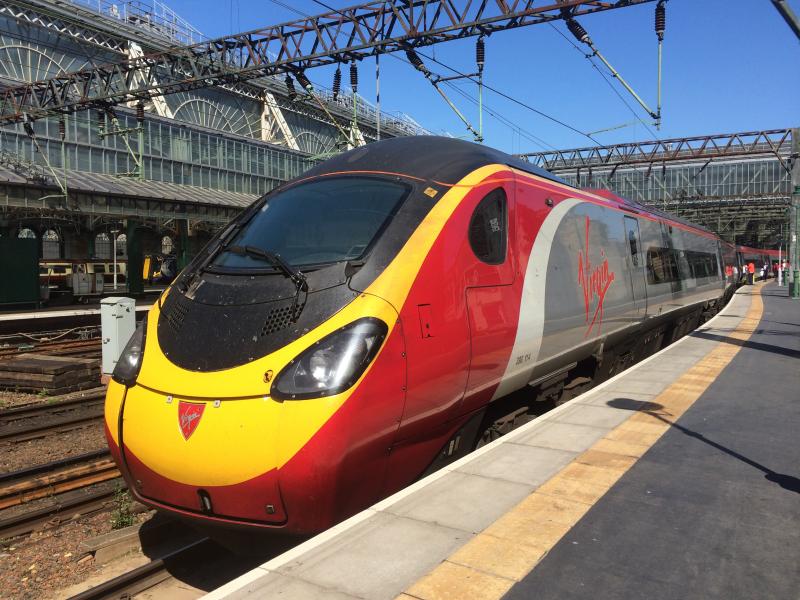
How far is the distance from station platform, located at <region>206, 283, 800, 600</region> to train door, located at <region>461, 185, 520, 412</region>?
24.7 inches

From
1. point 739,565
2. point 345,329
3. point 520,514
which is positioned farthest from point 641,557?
point 345,329

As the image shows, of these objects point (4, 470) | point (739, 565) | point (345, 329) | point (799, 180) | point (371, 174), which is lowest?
point (4, 470)

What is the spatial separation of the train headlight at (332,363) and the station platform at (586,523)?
82 centimetres

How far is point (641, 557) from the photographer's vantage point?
3209 mm

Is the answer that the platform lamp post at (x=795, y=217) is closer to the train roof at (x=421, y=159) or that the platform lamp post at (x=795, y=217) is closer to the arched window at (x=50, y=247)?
the train roof at (x=421, y=159)

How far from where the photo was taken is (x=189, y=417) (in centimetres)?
347

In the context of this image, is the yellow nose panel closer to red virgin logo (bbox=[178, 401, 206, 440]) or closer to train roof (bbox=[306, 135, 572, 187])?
red virgin logo (bbox=[178, 401, 206, 440])

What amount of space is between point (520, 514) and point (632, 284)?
590cm

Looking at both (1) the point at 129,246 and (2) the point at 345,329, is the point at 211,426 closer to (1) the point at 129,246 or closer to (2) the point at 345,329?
(2) the point at 345,329

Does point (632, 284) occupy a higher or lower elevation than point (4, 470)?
higher

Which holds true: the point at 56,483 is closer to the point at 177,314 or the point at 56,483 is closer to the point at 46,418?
the point at 177,314

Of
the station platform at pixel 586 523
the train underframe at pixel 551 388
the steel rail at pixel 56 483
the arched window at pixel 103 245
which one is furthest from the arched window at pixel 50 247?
the station platform at pixel 586 523

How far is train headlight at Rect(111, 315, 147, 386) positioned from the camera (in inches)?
156

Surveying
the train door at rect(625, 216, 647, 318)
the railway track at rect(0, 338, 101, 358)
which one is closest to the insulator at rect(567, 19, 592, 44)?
the train door at rect(625, 216, 647, 318)
